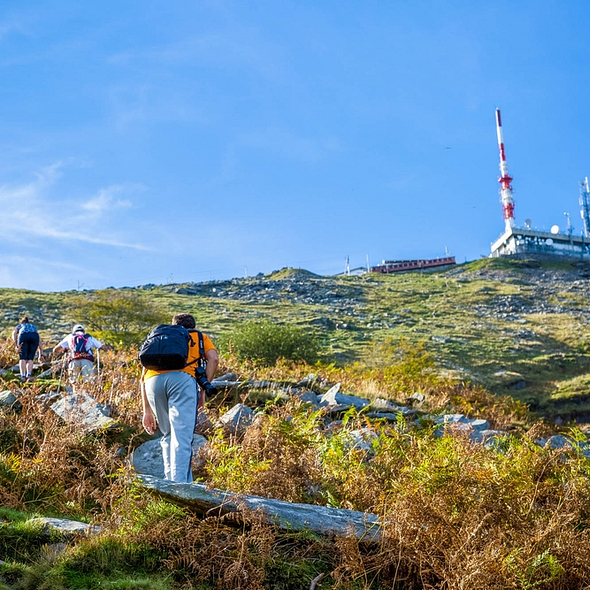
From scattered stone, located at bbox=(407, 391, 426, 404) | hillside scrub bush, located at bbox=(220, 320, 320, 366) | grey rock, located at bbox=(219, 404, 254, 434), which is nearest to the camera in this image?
grey rock, located at bbox=(219, 404, 254, 434)

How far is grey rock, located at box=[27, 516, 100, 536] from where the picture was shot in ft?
14.4

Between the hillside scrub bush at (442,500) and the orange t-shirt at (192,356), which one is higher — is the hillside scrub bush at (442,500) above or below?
below

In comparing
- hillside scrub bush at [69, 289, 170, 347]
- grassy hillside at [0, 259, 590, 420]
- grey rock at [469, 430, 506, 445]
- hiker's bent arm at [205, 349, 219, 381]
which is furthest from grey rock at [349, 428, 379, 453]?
hillside scrub bush at [69, 289, 170, 347]

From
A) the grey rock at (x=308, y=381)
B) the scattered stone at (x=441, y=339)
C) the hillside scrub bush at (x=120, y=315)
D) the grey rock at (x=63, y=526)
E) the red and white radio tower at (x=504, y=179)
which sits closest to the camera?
the grey rock at (x=63, y=526)

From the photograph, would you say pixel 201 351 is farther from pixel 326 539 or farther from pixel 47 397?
pixel 47 397

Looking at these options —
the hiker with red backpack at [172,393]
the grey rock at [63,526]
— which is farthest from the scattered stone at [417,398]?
the grey rock at [63,526]

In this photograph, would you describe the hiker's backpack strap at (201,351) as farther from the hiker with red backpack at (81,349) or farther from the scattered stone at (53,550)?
the hiker with red backpack at (81,349)

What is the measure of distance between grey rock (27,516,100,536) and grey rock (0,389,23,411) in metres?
3.57

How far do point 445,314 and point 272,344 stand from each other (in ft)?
125

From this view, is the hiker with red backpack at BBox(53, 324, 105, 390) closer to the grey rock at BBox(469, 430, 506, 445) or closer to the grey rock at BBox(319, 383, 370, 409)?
the grey rock at BBox(319, 383, 370, 409)

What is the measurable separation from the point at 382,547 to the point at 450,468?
874mm

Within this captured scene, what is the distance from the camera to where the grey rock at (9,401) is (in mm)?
7785

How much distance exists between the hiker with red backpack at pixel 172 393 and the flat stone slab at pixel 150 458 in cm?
74

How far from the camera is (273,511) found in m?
4.29
